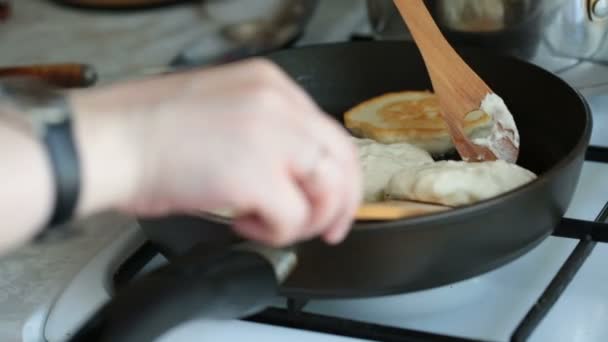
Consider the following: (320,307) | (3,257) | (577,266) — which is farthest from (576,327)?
(3,257)

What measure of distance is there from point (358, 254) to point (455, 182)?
12 centimetres

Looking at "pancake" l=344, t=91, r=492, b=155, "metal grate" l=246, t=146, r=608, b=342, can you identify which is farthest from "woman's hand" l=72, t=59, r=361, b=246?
"pancake" l=344, t=91, r=492, b=155

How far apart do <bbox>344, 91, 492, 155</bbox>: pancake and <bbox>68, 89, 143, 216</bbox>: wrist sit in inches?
13.3

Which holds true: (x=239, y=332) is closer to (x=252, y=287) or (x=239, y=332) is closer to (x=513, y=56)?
(x=252, y=287)

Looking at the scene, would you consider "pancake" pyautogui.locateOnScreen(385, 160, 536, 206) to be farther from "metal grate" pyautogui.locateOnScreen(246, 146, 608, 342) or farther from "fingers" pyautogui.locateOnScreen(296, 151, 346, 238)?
Result: "fingers" pyautogui.locateOnScreen(296, 151, 346, 238)

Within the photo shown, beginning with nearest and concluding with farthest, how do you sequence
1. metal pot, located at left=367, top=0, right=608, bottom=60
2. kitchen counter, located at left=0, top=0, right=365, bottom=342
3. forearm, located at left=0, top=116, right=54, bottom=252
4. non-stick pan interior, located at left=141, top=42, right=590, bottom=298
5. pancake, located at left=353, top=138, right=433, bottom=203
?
forearm, located at left=0, top=116, right=54, bottom=252
non-stick pan interior, located at left=141, top=42, right=590, bottom=298
pancake, located at left=353, top=138, right=433, bottom=203
metal pot, located at left=367, top=0, right=608, bottom=60
kitchen counter, located at left=0, top=0, right=365, bottom=342

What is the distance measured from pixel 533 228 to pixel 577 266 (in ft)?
0.17

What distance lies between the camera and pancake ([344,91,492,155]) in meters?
0.68

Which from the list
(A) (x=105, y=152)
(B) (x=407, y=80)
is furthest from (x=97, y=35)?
(A) (x=105, y=152)

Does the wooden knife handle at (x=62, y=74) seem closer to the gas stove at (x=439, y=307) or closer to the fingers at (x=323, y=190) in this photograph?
the gas stove at (x=439, y=307)

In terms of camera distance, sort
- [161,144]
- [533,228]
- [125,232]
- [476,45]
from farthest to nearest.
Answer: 1. [476,45]
2. [125,232]
3. [533,228]
4. [161,144]

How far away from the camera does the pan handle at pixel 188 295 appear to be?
41cm

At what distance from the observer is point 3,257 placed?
0.65 metres

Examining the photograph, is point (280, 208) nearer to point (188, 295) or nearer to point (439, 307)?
point (188, 295)
